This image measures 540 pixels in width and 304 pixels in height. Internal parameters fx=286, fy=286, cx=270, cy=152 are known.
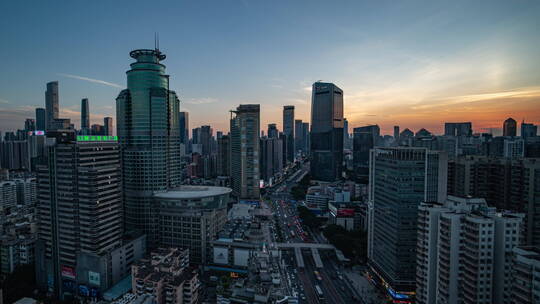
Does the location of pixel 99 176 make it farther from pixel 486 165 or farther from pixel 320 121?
pixel 320 121

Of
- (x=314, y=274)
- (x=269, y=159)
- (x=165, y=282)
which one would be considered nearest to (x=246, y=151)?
(x=269, y=159)

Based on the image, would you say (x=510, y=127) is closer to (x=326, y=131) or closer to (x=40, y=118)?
(x=326, y=131)

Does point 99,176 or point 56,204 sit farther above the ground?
point 99,176

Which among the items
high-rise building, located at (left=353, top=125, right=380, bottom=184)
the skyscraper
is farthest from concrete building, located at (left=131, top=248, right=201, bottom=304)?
high-rise building, located at (left=353, top=125, right=380, bottom=184)

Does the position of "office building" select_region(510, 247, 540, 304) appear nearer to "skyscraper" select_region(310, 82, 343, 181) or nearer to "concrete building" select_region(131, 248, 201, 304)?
"concrete building" select_region(131, 248, 201, 304)

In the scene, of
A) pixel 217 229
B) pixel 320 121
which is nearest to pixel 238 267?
pixel 217 229

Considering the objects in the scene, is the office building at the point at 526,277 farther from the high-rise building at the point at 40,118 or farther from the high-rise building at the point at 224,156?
the high-rise building at the point at 40,118

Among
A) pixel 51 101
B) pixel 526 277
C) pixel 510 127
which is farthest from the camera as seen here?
pixel 51 101
